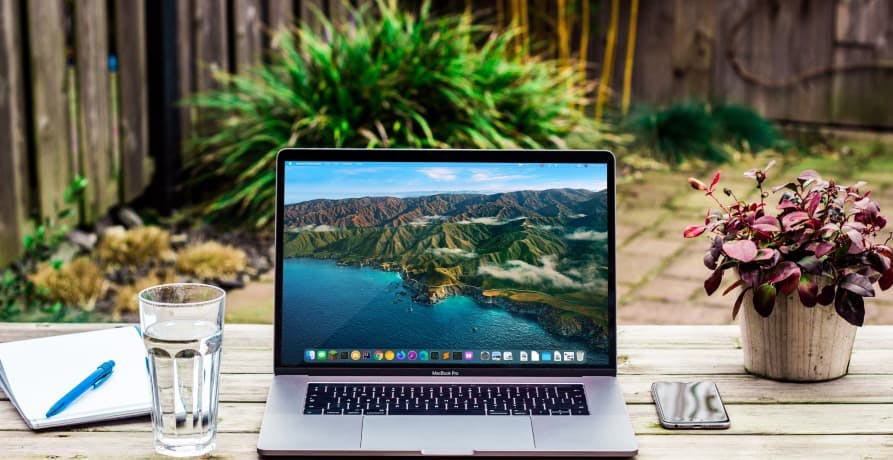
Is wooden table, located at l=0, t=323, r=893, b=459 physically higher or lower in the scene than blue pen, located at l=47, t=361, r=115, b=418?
lower

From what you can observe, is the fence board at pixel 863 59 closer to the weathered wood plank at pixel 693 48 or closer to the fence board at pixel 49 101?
the weathered wood plank at pixel 693 48

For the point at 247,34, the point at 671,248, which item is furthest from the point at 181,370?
the point at 247,34

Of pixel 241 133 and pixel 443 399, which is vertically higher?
pixel 241 133

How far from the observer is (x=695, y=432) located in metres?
1.27

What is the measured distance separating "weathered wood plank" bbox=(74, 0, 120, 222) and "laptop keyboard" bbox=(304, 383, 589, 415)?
2.63 meters

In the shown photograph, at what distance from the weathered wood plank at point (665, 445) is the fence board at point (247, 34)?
11.4ft

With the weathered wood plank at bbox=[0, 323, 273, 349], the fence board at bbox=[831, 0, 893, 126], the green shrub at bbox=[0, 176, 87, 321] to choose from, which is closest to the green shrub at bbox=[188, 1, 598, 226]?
the green shrub at bbox=[0, 176, 87, 321]

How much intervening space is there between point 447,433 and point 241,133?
10.6ft

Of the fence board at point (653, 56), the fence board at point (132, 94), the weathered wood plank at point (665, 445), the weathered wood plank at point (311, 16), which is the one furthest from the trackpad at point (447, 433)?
the fence board at point (653, 56)

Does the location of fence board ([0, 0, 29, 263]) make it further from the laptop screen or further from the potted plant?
the potted plant

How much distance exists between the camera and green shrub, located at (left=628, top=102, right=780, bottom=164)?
5617 mm

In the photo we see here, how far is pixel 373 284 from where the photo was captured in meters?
1.38

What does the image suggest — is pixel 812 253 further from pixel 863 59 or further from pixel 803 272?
pixel 863 59

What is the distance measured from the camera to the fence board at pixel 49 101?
3.27 metres
